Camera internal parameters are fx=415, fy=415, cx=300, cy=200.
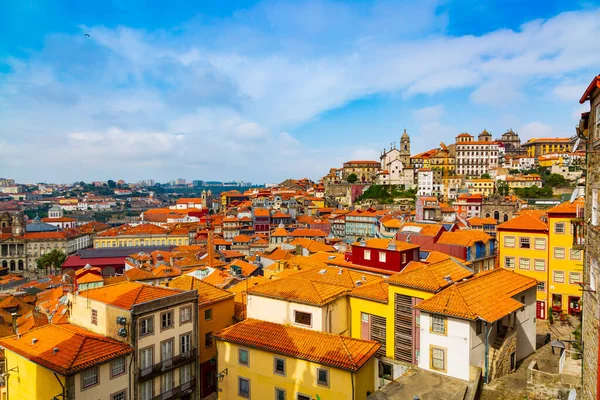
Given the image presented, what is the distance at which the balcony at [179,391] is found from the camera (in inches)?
899

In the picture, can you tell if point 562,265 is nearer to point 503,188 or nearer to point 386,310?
point 386,310

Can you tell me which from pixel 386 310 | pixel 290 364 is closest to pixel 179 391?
pixel 290 364

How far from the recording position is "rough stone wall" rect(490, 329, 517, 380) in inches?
797

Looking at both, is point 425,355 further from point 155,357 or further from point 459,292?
point 155,357

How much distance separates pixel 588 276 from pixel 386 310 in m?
12.8

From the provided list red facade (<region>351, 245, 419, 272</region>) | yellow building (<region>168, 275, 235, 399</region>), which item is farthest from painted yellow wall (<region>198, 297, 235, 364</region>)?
red facade (<region>351, 245, 419, 272</region>)

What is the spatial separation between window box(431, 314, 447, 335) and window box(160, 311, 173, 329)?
14090 mm

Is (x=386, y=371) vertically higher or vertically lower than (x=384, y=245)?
lower

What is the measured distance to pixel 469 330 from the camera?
1881 cm

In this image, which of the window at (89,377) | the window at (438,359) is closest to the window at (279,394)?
the window at (438,359)

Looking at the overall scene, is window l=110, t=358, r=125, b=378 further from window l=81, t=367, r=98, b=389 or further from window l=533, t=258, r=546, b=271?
window l=533, t=258, r=546, b=271

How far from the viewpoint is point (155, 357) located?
74.0ft

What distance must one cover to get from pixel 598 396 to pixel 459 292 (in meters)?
9.76

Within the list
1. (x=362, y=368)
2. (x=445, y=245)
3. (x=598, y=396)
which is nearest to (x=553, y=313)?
(x=445, y=245)
